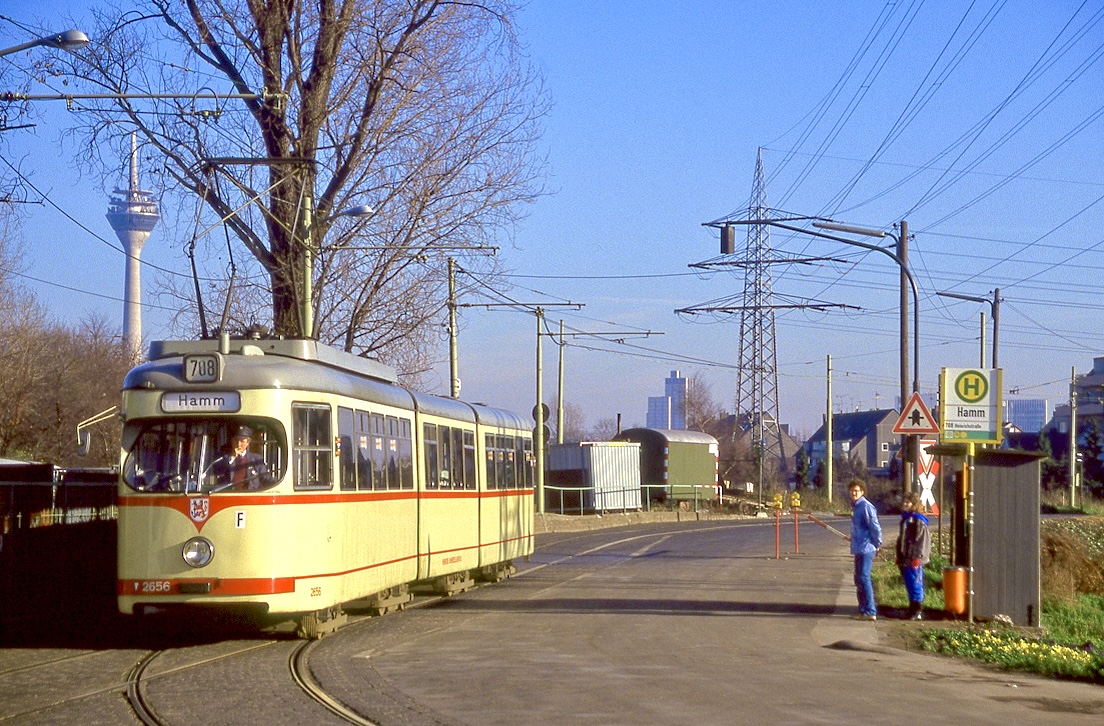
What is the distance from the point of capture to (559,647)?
44.8ft

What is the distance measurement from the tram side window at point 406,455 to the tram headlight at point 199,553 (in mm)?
4108

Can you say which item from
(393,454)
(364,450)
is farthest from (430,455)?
(364,450)

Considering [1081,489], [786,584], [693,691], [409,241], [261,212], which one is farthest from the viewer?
[1081,489]

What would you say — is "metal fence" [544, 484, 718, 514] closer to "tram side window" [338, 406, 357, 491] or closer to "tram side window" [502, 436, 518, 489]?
"tram side window" [502, 436, 518, 489]

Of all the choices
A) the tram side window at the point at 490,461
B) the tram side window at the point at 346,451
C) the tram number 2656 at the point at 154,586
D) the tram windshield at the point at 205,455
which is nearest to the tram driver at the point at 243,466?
the tram windshield at the point at 205,455

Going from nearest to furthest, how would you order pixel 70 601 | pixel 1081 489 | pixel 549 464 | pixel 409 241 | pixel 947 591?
1. pixel 947 591
2. pixel 70 601
3. pixel 409 241
4. pixel 549 464
5. pixel 1081 489

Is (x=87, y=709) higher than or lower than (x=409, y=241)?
lower

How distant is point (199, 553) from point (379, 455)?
10.9 ft

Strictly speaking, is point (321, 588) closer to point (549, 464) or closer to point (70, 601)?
point (70, 601)

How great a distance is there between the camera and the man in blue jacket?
16.4 metres

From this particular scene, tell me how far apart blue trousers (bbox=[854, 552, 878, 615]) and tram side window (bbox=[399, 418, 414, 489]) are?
558cm

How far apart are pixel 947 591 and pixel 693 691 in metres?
6.65

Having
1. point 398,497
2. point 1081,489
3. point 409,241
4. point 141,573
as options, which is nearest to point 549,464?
point 409,241

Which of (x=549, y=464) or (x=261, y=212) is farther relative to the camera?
(x=549, y=464)
